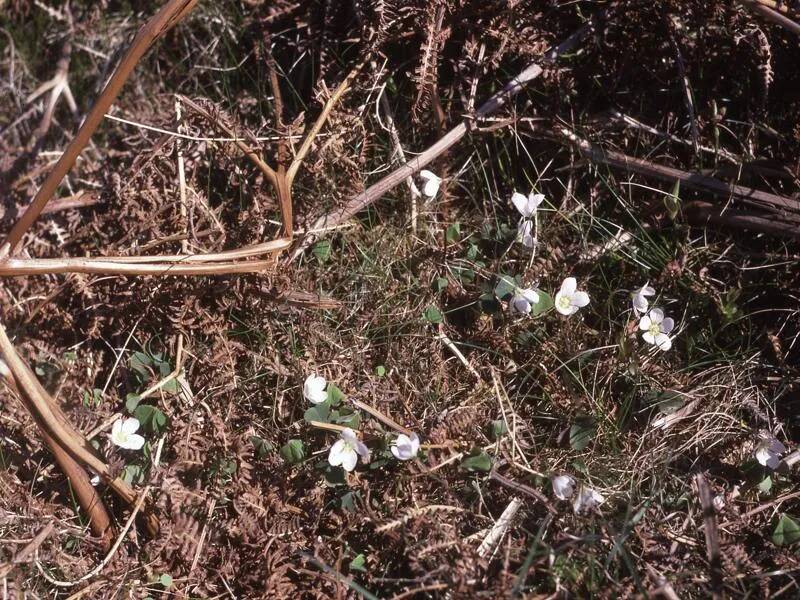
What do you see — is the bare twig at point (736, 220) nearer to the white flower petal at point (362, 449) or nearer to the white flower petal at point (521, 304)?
the white flower petal at point (521, 304)

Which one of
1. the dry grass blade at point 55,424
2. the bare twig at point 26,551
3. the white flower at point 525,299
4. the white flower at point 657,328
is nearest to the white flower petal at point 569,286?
the white flower at point 525,299

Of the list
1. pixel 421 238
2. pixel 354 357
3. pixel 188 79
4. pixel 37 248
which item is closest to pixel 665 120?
pixel 421 238

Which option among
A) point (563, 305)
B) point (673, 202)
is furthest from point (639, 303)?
point (673, 202)

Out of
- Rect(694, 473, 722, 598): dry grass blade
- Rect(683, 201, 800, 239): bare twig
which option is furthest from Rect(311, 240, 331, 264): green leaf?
Rect(694, 473, 722, 598): dry grass blade

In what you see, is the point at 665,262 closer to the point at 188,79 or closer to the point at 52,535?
the point at 188,79

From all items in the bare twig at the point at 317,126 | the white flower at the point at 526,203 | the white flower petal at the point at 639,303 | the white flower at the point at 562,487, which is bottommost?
the white flower at the point at 562,487

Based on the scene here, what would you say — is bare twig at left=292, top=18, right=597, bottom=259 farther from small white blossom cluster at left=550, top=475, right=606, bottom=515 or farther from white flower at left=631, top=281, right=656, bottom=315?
small white blossom cluster at left=550, top=475, right=606, bottom=515
